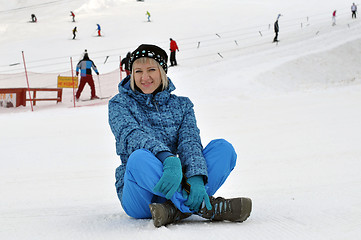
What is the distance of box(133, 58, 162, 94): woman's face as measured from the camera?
258cm

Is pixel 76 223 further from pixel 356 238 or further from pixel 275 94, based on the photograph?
pixel 275 94

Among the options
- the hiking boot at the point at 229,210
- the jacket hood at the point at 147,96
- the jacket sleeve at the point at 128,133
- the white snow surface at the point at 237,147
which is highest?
the jacket hood at the point at 147,96

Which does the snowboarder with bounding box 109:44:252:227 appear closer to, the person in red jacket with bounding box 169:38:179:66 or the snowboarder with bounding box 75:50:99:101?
the snowboarder with bounding box 75:50:99:101

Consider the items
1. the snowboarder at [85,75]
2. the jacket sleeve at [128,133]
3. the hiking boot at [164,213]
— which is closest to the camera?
the hiking boot at [164,213]

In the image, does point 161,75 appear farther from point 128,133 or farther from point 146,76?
point 128,133

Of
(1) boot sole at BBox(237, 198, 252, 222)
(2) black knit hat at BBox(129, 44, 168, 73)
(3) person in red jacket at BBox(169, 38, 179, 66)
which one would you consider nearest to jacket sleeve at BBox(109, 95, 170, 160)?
(2) black knit hat at BBox(129, 44, 168, 73)

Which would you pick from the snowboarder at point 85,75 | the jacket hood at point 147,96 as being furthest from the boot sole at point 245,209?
the snowboarder at point 85,75

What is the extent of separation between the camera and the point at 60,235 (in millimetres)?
2064

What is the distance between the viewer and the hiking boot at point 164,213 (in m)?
2.11

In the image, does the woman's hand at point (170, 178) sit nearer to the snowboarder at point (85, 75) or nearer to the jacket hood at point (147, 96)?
the jacket hood at point (147, 96)

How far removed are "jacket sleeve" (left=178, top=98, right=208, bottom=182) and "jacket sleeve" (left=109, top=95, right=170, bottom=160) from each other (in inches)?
6.1

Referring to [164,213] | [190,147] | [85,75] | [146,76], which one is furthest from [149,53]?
[85,75]

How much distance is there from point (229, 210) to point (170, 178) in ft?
1.32

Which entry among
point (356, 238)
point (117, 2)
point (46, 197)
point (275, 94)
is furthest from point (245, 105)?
point (117, 2)
